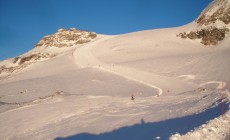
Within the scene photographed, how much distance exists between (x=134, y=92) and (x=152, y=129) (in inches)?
661

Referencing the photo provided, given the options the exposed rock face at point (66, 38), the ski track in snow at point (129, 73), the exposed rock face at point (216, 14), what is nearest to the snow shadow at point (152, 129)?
the ski track in snow at point (129, 73)

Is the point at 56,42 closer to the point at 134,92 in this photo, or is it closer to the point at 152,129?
the point at 134,92

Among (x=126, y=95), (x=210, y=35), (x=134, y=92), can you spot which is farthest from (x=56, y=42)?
(x=126, y=95)

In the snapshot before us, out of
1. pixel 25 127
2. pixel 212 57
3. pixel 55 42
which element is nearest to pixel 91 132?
pixel 25 127

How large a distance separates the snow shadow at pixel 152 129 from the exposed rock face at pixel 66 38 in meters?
78.7

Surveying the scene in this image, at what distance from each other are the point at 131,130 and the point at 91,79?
85.2ft

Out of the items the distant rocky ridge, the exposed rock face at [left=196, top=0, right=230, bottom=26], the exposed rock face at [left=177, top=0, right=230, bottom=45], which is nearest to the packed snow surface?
the exposed rock face at [left=177, top=0, right=230, bottom=45]

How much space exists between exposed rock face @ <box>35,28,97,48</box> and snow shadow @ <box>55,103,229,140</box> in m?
78.7

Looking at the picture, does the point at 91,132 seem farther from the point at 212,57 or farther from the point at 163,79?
the point at 212,57

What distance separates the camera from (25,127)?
1636 cm

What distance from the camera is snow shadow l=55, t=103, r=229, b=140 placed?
1062 cm

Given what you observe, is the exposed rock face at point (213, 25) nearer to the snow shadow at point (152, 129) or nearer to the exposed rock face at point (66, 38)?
the exposed rock face at point (66, 38)

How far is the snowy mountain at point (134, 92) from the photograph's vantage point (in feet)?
41.4

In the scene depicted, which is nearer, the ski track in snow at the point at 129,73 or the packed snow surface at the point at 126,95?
the packed snow surface at the point at 126,95
